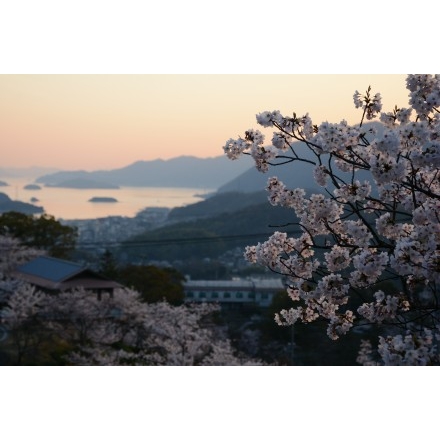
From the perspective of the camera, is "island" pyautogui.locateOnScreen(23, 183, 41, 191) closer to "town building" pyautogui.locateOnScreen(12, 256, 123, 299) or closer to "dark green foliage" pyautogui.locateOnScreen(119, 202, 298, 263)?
"town building" pyautogui.locateOnScreen(12, 256, 123, 299)

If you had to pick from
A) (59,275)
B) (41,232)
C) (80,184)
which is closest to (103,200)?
(80,184)

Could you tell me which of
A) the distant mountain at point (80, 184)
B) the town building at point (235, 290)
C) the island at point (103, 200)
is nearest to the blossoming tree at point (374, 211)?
the town building at point (235, 290)

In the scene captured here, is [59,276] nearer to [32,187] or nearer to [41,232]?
[32,187]

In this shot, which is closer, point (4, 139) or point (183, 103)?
point (183, 103)

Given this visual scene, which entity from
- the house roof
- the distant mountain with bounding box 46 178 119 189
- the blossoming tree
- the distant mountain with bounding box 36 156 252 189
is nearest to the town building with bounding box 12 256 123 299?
the house roof

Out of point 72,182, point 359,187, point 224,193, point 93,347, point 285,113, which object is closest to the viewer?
point 359,187
